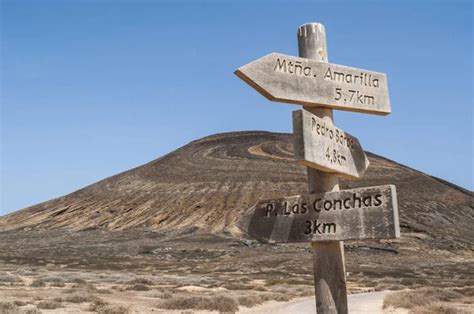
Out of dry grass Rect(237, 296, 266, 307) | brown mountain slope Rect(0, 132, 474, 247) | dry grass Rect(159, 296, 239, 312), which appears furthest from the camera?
brown mountain slope Rect(0, 132, 474, 247)

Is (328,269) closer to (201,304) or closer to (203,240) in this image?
(201,304)

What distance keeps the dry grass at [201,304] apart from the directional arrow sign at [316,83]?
12.9 metres

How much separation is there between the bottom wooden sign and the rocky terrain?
11036mm

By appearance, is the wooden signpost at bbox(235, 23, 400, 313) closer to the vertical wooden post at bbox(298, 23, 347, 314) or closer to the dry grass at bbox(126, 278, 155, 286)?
the vertical wooden post at bbox(298, 23, 347, 314)

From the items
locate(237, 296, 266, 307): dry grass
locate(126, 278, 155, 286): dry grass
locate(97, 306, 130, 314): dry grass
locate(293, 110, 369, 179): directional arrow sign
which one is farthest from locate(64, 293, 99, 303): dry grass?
locate(293, 110, 369, 179): directional arrow sign

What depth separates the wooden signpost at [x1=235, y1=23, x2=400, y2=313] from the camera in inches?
223

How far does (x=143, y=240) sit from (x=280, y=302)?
45.3 meters

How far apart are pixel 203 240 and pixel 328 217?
2277 inches

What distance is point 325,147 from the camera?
5891 mm

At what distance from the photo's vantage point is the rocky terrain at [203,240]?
91.5 feet

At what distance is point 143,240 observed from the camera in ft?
216

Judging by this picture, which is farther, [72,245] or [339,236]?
[72,245]

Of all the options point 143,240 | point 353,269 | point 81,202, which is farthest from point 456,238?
point 81,202

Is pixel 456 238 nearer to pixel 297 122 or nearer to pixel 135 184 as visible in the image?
pixel 135 184
